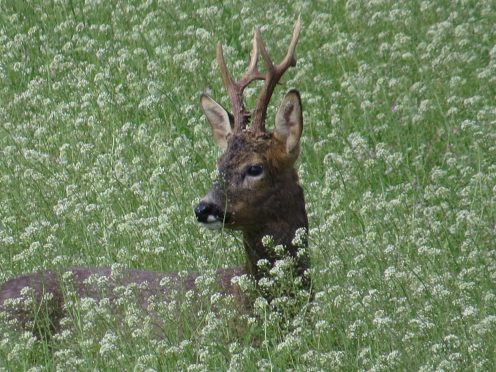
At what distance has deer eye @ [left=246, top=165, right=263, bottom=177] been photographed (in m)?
10.2

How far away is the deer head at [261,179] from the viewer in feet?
32.9

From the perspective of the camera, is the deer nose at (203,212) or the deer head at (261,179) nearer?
the deer nose at (203,212)

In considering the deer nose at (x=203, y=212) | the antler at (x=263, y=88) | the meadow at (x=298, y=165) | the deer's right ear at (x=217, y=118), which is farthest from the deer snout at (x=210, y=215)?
the deer's right ear at (x=217, y=118)

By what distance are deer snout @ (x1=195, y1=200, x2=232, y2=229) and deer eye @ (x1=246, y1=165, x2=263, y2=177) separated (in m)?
0.47

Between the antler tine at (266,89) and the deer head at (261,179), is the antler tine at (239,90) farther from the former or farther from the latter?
the antler tine at (266,89)

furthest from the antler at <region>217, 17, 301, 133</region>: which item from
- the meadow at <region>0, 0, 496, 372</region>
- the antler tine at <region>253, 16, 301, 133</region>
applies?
the meadow at <region>0, 0, 496, 372</region>

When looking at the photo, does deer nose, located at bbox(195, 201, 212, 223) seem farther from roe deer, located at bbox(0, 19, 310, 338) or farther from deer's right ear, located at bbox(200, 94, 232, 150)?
deer's right ear, located at bbox(200, 94, 232, 150)

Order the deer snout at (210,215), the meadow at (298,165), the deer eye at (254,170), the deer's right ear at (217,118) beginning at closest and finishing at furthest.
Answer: the meadow at (298,165) → the deer snout at (210,215) → the deer eye at (254,170) → the deer's right ear at (217,118)

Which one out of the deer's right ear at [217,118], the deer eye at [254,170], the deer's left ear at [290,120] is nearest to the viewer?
the deer eye at [254,170]

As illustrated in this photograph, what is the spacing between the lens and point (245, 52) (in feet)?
49.6

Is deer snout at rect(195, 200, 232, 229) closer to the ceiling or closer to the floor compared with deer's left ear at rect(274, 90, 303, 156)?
closer to the floor

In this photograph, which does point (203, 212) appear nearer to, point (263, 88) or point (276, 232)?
point (276, 232)

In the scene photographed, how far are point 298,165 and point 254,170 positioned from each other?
226 centimetres

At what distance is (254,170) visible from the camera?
33.4ft
